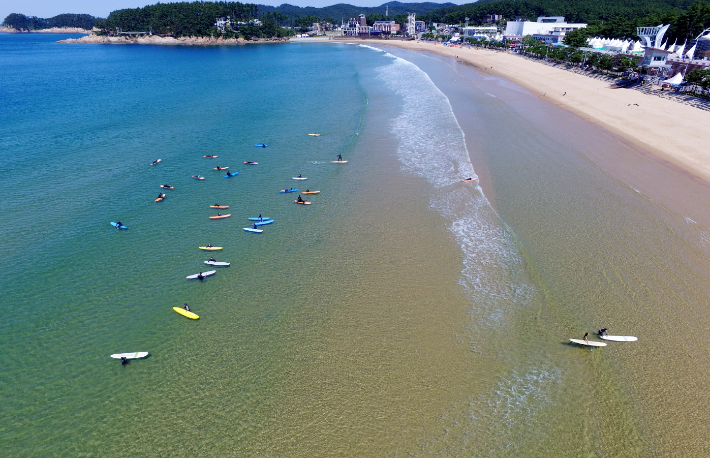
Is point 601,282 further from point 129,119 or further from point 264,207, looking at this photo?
point 129,119

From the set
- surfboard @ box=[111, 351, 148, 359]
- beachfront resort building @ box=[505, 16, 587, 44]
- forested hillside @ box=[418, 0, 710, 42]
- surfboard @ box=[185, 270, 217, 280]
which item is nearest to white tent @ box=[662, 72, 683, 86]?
forested hillside @ box=[418, 0, 710, 42]

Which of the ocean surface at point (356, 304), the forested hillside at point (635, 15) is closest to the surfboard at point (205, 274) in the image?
the ocean surface at point (356, 304)

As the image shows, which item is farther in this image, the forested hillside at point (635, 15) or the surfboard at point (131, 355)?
the forested hillside at point (635, 15)

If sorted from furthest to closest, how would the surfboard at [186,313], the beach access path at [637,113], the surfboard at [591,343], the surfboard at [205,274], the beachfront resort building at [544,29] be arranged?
the beachfront resort building at [544,29] → the beach access path at [637,113] → the surfboard at [205,274] → the surfboard at [186,313] → the surfboard at [591,343]

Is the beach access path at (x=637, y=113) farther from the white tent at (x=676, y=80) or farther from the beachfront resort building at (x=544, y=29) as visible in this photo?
the beachfront resort building at (x=544, y=29)

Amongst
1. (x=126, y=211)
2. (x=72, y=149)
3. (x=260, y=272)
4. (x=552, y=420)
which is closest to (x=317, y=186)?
(x=260, y=272)

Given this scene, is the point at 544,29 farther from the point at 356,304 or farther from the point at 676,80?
the point at 356,304
